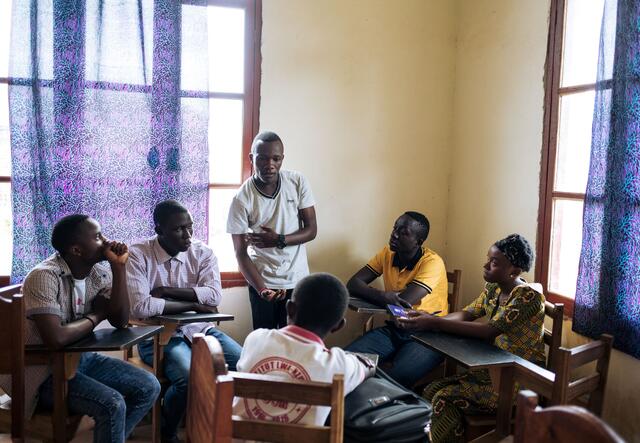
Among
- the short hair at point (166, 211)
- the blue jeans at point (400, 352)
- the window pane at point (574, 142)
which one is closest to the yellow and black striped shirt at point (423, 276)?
the blue jeans at point (400, 352)

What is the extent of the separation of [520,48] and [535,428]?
9.30 ft

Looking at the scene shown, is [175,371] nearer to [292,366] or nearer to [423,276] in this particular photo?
[292,366]

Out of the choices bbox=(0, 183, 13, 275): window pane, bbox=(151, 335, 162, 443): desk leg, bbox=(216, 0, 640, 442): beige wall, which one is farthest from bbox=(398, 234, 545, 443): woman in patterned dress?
bbox=(0, 183, 13, 275): window pane

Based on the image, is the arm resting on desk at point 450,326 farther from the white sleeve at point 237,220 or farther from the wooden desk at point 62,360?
the wooden desk at point 62,360

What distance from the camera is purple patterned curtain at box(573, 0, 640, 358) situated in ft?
8.50

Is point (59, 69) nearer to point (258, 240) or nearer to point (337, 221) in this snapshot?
point (258, 240)

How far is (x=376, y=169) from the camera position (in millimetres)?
4148

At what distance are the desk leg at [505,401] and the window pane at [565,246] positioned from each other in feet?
3.10

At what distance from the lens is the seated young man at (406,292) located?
3211mm

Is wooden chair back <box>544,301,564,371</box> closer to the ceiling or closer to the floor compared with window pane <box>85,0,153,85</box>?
closer to the floor

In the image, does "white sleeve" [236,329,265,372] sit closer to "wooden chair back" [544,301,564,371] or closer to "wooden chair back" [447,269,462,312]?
"wooden chair back" [544,301,564,371]

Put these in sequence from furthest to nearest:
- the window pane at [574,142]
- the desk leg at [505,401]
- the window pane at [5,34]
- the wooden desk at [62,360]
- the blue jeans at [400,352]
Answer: the window pane at [5,34], the blue jeans at [400,352], the window pane at [574,142], the desk leg at [505,401], the wooden desk at [62,360]

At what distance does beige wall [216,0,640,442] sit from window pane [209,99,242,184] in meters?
0.21

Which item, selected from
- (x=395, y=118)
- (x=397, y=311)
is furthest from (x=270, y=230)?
(x=395, y=118)
